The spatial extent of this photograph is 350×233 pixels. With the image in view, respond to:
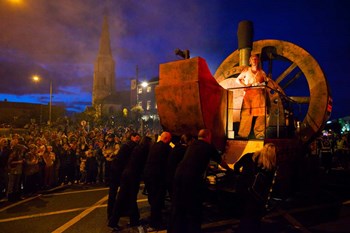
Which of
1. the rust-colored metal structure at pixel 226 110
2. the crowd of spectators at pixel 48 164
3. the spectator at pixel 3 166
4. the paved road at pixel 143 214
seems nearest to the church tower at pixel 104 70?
the crowd of spectators at pixel 48 164

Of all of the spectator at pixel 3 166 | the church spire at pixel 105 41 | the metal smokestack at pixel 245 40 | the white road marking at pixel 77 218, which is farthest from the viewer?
the church spire at pixel 105 41

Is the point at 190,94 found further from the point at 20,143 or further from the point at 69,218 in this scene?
the point at 20,143

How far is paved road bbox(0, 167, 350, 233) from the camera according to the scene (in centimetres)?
520

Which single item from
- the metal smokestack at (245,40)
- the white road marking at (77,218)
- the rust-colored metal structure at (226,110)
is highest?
the metal smokestack at (245,40)

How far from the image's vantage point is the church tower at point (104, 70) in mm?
88125

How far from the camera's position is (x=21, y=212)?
249 inches

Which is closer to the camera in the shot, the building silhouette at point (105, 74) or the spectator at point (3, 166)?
the spectator at point (3, 166)

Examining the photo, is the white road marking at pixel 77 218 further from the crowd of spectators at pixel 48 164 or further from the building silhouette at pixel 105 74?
the building silhouette at pixel 105 74

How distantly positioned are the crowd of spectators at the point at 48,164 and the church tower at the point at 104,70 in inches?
3169

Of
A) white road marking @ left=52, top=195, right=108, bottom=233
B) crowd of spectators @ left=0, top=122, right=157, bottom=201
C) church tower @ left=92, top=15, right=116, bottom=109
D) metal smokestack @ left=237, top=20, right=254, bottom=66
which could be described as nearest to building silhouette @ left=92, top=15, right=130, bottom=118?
church tower @ left=92, top=15, right=116, bottom=109

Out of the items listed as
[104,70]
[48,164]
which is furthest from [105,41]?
[48,164]

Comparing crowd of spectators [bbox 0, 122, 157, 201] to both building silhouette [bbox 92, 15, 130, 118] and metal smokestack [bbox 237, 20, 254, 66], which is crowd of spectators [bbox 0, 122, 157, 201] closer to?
metal smokestack [bbox 237, 20, 254, 66]

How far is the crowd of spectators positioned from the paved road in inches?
26.3

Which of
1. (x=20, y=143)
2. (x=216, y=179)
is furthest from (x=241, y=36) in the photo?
(x=20, y=143)
